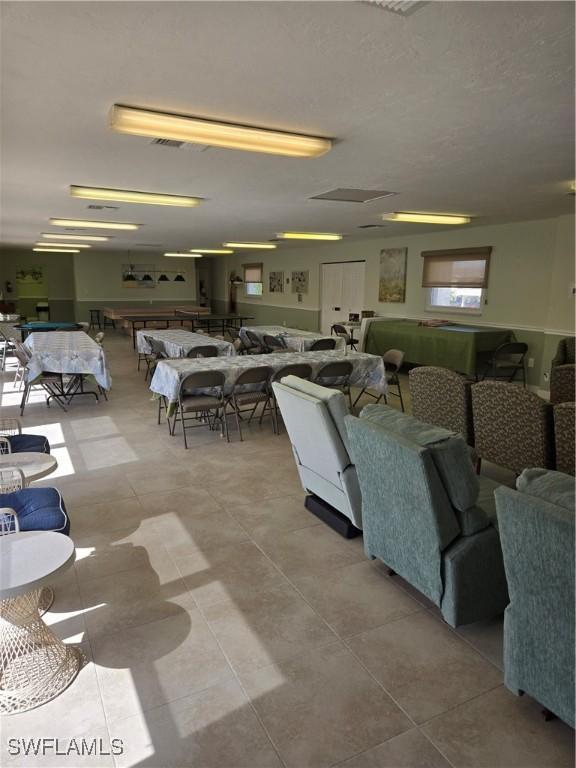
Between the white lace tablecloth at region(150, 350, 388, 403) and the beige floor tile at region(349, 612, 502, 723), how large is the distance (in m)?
2.98

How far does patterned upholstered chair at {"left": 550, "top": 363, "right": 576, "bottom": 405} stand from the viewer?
405 centimetres

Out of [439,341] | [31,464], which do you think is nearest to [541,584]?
[31,464]

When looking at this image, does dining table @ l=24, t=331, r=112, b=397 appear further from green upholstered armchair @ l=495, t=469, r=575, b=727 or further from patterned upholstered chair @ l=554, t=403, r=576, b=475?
green upholstered armchair @ l=495, t=469, r=575, b=727

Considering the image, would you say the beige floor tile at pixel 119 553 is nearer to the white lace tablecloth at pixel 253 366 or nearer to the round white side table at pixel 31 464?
the round white side table at pixel 31 464

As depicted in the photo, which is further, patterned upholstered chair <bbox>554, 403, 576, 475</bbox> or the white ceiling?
patterned upholstered chair <bbox>554, 403, 576, 475</bbox>

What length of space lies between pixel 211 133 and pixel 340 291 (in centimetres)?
806

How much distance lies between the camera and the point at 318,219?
6.40 m

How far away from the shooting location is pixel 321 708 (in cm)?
176

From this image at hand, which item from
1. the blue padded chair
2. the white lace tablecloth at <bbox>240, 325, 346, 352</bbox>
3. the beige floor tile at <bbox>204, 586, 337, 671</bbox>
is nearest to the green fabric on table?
the white lace tablecloth at <bbox>240, 325, 346, 352</bbox>

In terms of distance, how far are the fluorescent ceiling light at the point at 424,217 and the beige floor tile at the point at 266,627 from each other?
4.87 m

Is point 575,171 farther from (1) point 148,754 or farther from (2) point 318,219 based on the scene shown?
(1) point 148,754

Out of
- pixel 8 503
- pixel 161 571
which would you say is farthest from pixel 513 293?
pixel 8 503

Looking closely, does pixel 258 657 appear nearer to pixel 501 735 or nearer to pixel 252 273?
pixel 501 735

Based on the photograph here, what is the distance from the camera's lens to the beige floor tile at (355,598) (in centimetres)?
223
